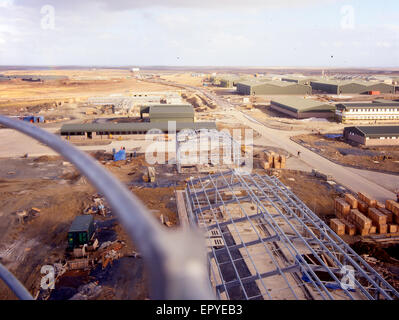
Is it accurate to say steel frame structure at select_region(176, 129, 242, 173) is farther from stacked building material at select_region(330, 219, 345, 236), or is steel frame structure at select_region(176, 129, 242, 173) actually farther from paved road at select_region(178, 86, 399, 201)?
stacked building material at select_region(330, 219, 345, 236)

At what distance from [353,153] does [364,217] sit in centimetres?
1672

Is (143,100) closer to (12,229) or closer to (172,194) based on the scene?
(172,194)

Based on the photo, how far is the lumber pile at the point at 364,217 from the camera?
1739 centimetres

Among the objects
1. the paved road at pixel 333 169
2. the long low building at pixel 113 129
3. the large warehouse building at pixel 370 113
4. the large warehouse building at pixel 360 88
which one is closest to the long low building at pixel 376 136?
the paved road at pixel 333 169

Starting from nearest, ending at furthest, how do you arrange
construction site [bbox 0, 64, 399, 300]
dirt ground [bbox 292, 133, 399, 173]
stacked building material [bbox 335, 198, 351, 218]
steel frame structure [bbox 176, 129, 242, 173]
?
construction site [bbox 0, 64, 399, 300], stacked building material [bbox 335, 198, 351, 218], dirt ground [bbox 292, 133, 399, 173], steel frame structure [bbox 176, 129, 242, 173]

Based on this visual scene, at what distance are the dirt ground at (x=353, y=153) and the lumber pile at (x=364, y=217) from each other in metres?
9.87

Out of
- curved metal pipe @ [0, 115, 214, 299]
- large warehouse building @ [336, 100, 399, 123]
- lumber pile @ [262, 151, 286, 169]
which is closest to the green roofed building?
lumber pile @ [262, 151, 286, 169]

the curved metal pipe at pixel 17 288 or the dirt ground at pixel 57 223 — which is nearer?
the curved metal pipe at pixel 17 288

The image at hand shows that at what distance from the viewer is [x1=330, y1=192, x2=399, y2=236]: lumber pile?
1739cm

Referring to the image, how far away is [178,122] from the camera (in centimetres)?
4225

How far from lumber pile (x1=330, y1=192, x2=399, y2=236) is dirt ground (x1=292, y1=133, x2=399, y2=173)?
9.87 meters

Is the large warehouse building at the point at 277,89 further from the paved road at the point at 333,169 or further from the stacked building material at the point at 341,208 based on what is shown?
the stacked building material at the point at 341,208
